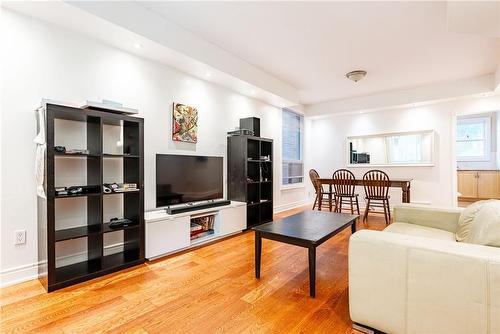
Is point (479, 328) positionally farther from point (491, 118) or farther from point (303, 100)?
point (491, 118)

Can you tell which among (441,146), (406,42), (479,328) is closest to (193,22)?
(406,42)

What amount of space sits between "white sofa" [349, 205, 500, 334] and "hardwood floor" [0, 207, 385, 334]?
0.31m

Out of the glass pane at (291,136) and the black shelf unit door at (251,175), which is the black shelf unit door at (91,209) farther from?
the glass pane at (291,136)

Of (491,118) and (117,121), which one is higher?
(491,118)

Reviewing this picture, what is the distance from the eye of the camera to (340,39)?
304 cm

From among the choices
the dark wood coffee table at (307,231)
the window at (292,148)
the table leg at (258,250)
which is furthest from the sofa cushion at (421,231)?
the window at (292,148)

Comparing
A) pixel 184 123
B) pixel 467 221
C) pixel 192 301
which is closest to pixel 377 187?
pixel 467 221

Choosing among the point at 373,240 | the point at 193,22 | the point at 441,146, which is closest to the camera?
the point at 373,240

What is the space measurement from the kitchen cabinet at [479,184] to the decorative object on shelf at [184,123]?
6.74 metres

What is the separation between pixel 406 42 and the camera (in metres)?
3.11

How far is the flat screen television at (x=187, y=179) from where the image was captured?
2.93 metres

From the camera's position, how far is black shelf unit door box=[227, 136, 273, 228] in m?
3.90

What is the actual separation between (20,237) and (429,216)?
3.68 metres

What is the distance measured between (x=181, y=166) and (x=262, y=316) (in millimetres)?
2022
